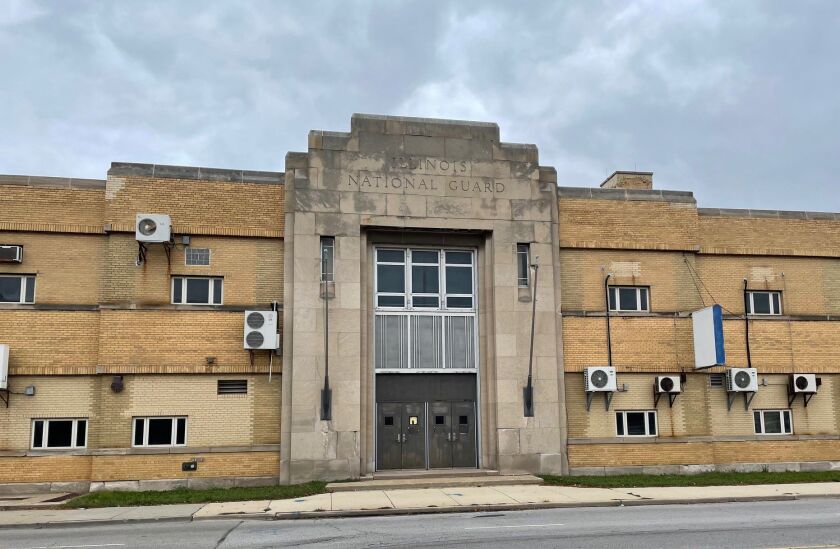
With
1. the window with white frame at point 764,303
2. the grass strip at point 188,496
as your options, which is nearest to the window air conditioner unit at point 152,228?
the grass strip at point 188,496

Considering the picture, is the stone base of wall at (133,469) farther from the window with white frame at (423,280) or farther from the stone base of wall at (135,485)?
the window with white frame at (423,280)

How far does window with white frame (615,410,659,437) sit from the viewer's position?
80.5ft

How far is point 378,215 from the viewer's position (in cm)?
2350

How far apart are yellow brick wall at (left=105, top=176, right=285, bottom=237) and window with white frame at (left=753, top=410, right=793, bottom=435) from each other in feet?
55.9

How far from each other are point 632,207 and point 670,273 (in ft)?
8.46

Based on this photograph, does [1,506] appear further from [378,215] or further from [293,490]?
[378,215]

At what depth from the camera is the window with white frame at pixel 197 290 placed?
22750 mm

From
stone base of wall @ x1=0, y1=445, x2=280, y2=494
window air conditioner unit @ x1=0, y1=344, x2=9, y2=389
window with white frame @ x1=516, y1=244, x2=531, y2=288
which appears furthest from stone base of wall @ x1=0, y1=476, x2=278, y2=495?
window with white frame @ x1=516, y1=244, x2=531, y2=288

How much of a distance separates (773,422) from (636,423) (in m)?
5.06

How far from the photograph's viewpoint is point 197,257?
22.9m

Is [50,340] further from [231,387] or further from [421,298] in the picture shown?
[421,298]

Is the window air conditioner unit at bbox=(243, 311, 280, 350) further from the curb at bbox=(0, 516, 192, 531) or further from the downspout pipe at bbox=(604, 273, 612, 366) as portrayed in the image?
the downspout pipe at bbox=(604, 273, 612, 366)

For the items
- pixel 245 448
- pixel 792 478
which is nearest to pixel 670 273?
pixel 792 478

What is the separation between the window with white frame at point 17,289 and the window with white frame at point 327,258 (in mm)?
8387
